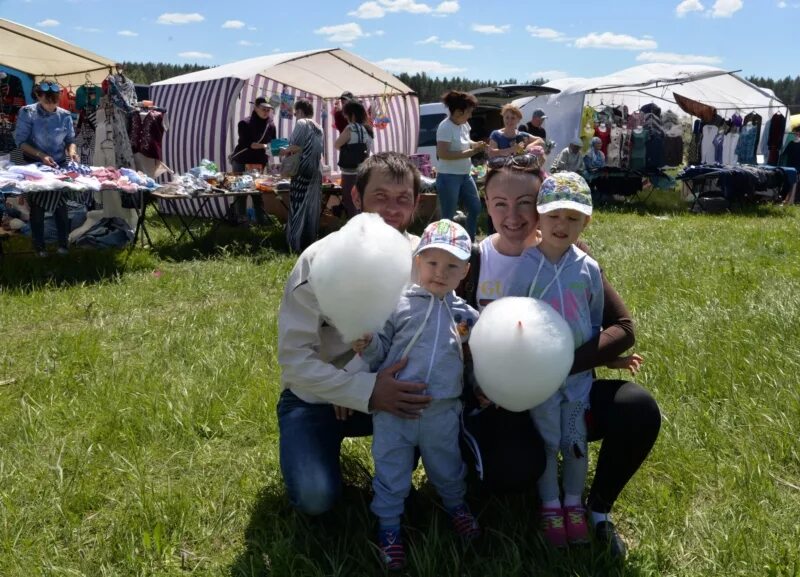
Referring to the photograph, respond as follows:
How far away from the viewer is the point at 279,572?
197cm

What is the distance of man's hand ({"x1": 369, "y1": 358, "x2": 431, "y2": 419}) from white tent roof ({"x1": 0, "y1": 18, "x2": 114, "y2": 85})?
351 inches

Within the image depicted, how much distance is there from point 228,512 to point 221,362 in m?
1.34

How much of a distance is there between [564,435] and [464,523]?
434 mm

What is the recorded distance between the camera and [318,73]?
35.8 ft

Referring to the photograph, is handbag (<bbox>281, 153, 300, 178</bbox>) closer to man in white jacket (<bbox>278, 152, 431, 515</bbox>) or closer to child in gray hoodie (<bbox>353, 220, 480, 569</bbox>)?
man in white jacket (<bbox>278, 152, 431, 515</bbox>)

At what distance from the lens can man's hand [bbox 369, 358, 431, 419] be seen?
1858 millimetres

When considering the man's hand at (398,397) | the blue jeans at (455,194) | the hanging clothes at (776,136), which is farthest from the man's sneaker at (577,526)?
the hanging clothes at (776,136)

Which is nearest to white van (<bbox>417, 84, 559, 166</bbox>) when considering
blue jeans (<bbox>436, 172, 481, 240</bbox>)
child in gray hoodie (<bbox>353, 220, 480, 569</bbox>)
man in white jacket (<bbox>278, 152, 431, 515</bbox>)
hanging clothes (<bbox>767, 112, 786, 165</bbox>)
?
hanging clothes (<bbox>767, 112, 786, 165</bbox>)

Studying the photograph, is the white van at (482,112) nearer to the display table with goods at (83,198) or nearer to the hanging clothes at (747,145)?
the hanging clothes at (747,145)

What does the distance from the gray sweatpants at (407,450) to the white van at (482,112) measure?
511 inches

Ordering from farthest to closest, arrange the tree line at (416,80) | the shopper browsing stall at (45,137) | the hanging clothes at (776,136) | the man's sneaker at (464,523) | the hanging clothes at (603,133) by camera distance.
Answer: the tree line at (416,80) < the hanging clothes at (776,136) < the hanging clothes at (603,133) < the shopper browsing stall at (45,137) < the man's sneaker at (464,523)

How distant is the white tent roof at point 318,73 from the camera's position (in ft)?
33.0

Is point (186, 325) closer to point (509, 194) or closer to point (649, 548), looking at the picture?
point (509, 194)

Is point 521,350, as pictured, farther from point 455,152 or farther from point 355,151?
point 355,151
